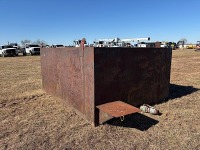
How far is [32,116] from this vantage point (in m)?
3.80

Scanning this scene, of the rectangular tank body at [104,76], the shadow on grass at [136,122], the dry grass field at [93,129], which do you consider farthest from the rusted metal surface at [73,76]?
the shadow on grass at [136,122]

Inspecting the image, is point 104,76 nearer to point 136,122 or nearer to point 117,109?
point 117,109

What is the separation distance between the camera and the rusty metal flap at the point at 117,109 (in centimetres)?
297

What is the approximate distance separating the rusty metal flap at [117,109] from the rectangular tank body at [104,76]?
0.46 ft

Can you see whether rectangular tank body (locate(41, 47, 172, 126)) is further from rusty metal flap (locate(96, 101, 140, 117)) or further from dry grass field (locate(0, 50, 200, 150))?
dry grass field (locate(0, 50, 200, 150))

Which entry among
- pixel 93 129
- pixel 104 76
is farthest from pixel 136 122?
pixel 104 76

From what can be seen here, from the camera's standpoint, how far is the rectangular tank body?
10.9ft

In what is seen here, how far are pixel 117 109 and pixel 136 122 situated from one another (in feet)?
1.82

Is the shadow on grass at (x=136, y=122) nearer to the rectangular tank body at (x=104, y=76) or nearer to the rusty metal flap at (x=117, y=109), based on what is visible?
the rectangular tank body at (x=104, y=76)

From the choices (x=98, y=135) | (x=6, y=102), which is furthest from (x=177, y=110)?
(x=6, y=102)

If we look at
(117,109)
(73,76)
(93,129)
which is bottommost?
(93,129)

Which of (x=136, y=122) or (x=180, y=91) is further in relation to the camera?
(x=180, y=91)

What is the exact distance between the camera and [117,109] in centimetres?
315

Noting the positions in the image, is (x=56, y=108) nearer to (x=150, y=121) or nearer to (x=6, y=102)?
(x=6, y=102)
